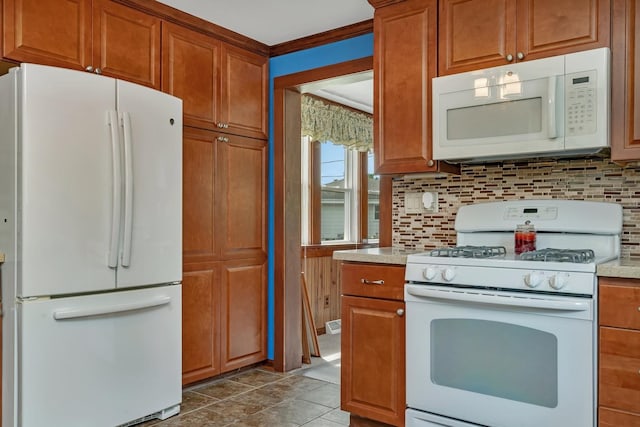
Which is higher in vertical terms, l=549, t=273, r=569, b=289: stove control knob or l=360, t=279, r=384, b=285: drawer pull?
l=549, t=273, r=569, b=289: stove control knob

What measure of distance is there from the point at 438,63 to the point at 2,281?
2248 millimetres

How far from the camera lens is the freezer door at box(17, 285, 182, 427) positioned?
2.11m

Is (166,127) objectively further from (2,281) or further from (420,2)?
(420,2)

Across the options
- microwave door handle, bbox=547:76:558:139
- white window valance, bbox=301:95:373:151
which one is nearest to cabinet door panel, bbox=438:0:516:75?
microwave door handle, bbox=547:76:558:139

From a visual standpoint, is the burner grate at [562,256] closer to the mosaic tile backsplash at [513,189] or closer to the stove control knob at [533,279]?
the stove control knob at [533,279]

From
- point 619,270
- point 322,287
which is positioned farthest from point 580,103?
point 322,287

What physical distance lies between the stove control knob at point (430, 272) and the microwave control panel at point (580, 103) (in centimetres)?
79

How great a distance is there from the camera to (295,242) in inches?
143

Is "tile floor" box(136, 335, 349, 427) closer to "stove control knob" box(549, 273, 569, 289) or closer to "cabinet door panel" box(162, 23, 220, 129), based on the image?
"stove control knob" box(549, 273, 569, 289)

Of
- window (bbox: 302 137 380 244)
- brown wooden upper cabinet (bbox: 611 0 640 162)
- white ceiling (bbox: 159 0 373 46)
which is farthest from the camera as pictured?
window (bbox: 302 137 380 244)

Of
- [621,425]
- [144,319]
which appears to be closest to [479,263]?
[621,425]

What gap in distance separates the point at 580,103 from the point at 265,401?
2257mm

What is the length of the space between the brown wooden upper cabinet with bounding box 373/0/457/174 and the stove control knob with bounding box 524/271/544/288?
0.80 m

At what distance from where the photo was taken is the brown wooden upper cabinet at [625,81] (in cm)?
200
